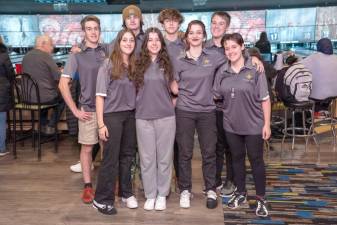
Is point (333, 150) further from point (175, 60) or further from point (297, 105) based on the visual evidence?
point (175, 60)

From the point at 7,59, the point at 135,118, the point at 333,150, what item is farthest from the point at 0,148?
the point at 333,150

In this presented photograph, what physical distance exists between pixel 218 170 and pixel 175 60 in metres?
0.90

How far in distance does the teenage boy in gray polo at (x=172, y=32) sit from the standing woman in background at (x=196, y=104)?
7 centimetres

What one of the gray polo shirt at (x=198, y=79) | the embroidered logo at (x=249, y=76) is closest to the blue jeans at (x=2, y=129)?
the gray polo shirt at (x=198, y=79)

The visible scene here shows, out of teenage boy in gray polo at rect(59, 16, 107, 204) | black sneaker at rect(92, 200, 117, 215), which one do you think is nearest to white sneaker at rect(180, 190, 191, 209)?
black sneaker at rect(92, 200, 117, 215)

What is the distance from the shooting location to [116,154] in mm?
3016

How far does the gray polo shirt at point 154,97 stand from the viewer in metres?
2.94

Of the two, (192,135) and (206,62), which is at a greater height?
(206,62)

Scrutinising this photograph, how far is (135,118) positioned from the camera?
9.97 feet

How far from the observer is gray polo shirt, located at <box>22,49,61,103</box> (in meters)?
4.50

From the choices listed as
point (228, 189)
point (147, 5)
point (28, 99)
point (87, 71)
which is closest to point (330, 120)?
point (228, 189)

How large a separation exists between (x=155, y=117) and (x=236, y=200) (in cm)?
81

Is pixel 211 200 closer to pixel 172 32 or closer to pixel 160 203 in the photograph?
pixel 160 203

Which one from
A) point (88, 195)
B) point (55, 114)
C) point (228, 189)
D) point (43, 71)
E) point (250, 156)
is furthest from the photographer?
point (55, 114)
